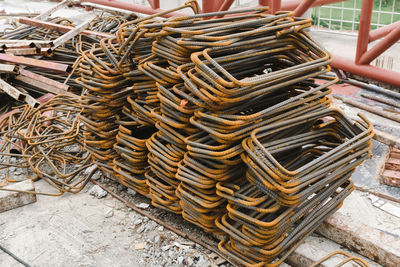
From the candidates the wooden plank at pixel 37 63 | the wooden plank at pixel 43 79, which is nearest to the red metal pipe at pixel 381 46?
the wooden plank at pixel 43 79

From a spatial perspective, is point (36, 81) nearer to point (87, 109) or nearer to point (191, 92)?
point (87, 109)

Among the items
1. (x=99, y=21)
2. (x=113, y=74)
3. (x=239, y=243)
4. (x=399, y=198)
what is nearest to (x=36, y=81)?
(x=99, y=21)

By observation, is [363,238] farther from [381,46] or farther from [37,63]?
[37,63]

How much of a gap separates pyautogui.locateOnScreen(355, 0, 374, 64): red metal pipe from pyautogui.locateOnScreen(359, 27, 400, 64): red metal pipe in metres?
0.07

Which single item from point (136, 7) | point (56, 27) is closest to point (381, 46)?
point (136, 7)

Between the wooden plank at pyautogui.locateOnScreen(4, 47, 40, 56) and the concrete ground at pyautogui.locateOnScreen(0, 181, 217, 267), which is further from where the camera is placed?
the wooden plank at pyautogui.locateOnScreen(4, 47, 40, 56)

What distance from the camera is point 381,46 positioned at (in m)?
4.92

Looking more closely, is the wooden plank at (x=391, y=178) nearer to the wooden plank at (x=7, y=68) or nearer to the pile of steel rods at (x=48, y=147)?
the pile of steel rods at (x=48, y=147)

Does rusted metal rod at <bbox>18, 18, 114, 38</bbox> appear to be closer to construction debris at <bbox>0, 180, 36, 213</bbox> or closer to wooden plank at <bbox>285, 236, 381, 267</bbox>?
construction debris at <bbox>0, 180, 36, 213</bbox>

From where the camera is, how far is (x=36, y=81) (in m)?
6.71

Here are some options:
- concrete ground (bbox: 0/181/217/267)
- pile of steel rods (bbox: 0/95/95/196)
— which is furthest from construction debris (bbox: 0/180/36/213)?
pile of steel rods (bbox: 0/95/95/196)

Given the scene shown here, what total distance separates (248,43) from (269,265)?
1677 millimetres

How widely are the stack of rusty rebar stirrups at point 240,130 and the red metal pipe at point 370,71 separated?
1.84 meters

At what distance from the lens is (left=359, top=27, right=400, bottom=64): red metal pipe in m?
4.62
